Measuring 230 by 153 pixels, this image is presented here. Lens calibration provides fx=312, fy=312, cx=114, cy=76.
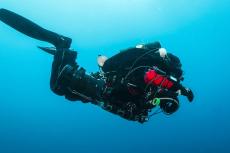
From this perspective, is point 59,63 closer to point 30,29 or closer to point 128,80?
point 30,29

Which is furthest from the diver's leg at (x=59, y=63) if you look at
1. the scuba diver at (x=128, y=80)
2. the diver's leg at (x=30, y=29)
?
the diver's leg at (x=30, y=29)

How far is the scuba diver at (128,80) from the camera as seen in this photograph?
4035 mm

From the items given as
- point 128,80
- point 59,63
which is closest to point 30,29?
point 59,63

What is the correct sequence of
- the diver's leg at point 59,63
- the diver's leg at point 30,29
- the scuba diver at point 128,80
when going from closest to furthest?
1. the scuba diver at point 128,80
2. the diver's leg at point 30,29
3. the diver's leg at point 59,63

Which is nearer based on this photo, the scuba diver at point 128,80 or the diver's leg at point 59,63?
the scuba diver at point 128,80

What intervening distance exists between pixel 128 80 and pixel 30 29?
201 centimetres

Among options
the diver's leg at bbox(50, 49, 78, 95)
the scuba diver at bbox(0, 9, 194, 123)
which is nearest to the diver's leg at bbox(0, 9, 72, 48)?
the scuba diver at bbox(0, 9, 194, 123)

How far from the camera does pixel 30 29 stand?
513cm

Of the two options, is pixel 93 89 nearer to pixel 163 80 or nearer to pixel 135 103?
pixel 135 103

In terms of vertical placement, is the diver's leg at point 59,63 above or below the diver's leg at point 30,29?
below

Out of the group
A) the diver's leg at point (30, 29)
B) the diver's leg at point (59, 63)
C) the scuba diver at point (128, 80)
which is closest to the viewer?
the scuba diver at point (128, 80)

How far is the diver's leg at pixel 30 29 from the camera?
498 cm

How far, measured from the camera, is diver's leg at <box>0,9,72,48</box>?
4.98m

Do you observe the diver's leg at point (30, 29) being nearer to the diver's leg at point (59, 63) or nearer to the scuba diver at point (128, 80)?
the scuba diver at point (128, 80)
